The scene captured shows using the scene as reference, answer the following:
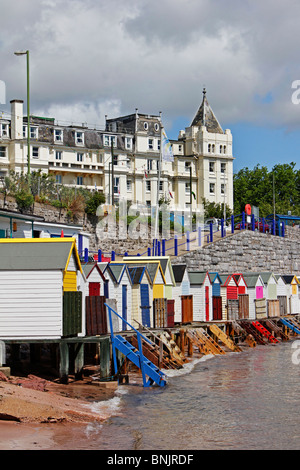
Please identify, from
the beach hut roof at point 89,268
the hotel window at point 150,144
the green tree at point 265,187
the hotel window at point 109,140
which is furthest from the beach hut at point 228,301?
the green tree at point 265,187

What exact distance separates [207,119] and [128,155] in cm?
1672

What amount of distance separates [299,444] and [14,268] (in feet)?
35.8

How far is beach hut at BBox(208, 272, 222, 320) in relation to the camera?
150 feet

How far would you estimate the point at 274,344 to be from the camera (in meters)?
46.3

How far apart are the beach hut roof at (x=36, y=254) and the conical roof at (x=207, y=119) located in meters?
80.6

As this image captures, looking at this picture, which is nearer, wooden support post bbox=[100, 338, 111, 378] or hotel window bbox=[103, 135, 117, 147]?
wooden support post bbox=[100, 338, 111, 378]

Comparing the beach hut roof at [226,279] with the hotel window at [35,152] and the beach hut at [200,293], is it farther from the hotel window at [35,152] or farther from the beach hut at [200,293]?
the hotel window at [35,152]

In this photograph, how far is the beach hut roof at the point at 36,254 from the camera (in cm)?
2398

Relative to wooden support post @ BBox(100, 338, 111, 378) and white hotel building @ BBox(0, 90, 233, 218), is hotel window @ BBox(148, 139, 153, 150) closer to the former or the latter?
white hotel building @ BBox(0, 90, 233, 218)

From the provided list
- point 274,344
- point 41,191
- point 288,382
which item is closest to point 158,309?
point 288,382

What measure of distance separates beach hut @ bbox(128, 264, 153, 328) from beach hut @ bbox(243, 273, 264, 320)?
1583 centimetres

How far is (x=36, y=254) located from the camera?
24.4m

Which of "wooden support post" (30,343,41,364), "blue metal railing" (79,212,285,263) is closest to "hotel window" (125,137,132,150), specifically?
"blue metal railing" (79,212,285,263)

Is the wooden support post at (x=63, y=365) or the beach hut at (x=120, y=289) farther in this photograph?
the beach hut at (x=120, y=289)
